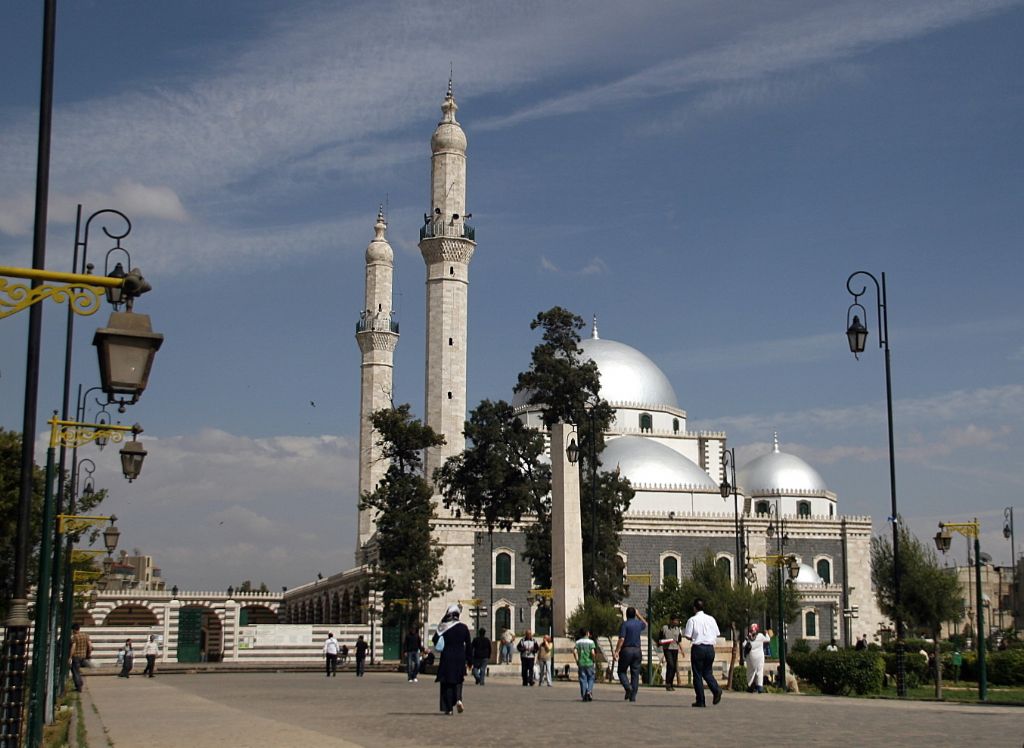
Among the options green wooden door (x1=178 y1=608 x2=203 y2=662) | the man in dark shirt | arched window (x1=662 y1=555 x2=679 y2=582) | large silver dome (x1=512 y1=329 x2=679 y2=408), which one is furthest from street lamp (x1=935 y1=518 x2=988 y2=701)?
large silver dome (x1=512 y1=329 x2=679 y2=408)

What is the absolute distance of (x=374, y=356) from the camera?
56.6 metres

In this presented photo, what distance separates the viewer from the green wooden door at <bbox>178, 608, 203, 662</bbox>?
46.4 meters

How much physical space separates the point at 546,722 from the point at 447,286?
37883 mm

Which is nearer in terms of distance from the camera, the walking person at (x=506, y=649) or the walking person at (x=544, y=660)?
the walking person at (x=544, y=660)

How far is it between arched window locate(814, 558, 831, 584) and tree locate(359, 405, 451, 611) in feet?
61.4

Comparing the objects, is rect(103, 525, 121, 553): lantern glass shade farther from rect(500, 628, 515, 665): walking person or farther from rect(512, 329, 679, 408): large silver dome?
rect(512, 329, 679, 408): large silver dome

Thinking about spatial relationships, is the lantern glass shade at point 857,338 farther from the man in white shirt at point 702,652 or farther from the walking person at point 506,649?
the walking person at point 506,649

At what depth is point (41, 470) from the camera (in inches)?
944

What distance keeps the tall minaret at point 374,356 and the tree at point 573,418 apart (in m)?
15.2

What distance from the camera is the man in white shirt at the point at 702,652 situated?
13539 millimetres

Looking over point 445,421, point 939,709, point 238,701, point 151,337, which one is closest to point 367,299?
point 445,421

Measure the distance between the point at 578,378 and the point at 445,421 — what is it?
30.5 feet

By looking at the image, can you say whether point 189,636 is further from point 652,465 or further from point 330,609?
point 652,465

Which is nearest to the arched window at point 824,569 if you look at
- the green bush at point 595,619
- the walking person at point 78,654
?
the green bush at point 595,619
